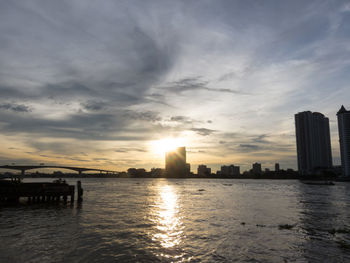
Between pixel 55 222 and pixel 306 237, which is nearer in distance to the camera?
pixel 306 237

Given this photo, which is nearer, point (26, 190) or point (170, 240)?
point (170, 240)

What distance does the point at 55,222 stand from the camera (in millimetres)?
29500

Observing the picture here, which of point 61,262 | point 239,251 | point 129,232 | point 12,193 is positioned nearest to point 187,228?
point 129,232

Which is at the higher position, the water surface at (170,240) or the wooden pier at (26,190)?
the wooden pier at (26,190)

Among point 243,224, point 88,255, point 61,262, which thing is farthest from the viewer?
point 243,224

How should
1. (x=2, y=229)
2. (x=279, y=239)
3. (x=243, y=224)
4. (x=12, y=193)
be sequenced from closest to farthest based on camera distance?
(x=279, y=239) < (x=2, y=229) < (x=243, y=224) < (x=12, y=193)

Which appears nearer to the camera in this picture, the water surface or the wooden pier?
the water surface

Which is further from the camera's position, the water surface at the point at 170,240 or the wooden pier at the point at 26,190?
the wooden pier at the point at 26,190

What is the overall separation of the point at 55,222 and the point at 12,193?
2172 cm

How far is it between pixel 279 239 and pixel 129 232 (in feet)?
47.4

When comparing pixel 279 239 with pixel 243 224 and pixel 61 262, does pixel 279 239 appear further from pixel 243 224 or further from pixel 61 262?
pixel 61 262

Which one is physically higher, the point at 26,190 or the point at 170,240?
the point at 26,190

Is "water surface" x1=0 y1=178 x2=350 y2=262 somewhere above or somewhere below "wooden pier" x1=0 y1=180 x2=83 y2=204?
below

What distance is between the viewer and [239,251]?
1886 cm
